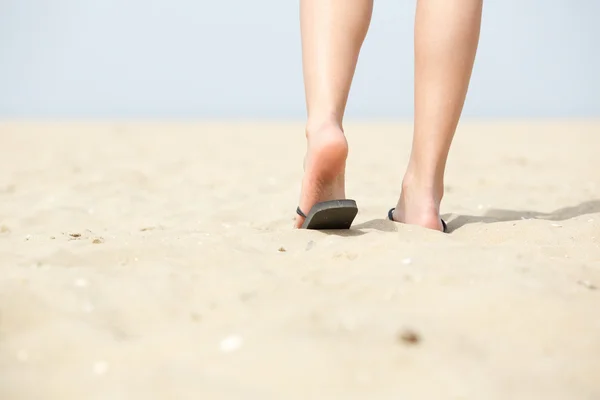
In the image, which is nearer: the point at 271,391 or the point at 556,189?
the point at 271,391

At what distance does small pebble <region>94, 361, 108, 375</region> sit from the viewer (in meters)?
0.74

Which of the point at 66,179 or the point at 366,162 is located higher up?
the point at 66,179

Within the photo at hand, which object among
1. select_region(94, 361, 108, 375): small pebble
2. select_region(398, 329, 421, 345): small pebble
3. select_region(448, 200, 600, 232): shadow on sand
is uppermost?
select_region(94, 361, 108, 375): small pebble

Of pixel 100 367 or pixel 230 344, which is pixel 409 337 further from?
pixel 100 367

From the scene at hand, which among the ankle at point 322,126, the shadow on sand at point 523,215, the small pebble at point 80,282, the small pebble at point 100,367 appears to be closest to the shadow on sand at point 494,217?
the shadow on sand at point 523,215

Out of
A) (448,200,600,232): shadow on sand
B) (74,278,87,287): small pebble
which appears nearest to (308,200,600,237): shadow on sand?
(448,200,600,232): shadow on sand

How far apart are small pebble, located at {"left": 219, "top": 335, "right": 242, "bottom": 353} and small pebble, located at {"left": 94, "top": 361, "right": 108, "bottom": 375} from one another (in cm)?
13

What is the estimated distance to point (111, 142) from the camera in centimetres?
541

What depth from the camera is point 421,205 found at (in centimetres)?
149

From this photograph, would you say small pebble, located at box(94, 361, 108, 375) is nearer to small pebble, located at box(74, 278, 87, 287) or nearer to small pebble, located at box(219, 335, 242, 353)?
small pebble, located at box(219, 335, 242, 353)

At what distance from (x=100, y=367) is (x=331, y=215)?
0.69 meters

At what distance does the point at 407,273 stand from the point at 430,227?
1.53 feet

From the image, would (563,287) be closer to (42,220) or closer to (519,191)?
(42,220)

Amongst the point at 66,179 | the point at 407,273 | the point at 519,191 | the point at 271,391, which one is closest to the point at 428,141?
the point at 407,273
